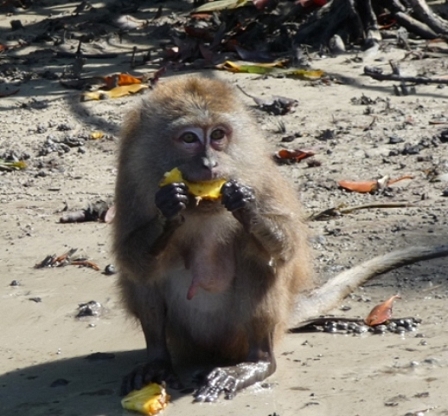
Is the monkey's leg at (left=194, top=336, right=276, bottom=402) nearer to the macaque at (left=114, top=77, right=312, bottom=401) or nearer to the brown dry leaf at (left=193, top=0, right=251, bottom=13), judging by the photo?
the macaque at (left=114, top=77, right=312, bottom=401)

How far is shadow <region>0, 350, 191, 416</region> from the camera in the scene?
493cm

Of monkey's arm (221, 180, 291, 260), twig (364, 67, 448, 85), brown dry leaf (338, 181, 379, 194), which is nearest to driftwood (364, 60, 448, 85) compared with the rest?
twig (364, 67, 448, 85)

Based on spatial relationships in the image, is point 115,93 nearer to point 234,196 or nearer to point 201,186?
point 201,186

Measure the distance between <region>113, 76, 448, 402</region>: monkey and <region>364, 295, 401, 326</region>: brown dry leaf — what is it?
433 mm

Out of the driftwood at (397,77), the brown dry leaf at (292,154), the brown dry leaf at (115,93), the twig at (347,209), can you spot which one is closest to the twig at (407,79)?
the driftwood at (397,77)

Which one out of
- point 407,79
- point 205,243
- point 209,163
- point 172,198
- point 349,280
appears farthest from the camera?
point 407,79

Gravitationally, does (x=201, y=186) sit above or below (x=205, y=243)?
above

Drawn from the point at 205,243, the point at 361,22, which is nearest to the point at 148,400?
the point at 205,243

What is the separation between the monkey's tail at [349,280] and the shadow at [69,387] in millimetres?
824

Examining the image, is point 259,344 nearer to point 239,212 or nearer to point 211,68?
point 239,212

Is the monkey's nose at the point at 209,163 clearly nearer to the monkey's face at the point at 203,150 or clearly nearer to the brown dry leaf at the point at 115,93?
the monkey's face at the point at 203,150

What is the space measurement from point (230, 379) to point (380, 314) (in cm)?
96

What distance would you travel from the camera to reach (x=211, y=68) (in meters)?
9.83

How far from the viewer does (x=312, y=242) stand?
22.3ft
